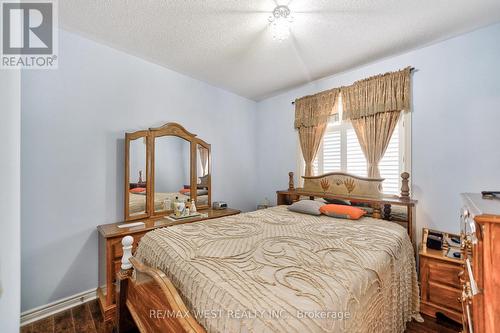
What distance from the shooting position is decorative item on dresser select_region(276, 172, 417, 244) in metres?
2.15

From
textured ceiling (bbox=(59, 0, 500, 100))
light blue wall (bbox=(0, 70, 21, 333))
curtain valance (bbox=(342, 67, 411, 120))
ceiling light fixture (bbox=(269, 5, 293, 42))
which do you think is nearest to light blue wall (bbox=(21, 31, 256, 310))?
textured ceiling (bbox=(59, 0, 500, 100))

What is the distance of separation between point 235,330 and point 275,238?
2.82 ft

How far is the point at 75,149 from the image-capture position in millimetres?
2121

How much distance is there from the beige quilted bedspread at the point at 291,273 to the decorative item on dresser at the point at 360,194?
38 centimetres

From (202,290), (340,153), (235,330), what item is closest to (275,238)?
(202,290)

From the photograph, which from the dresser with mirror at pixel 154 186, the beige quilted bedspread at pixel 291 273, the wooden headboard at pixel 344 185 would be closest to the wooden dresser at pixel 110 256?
the dresser with mirror at pixel 154 186

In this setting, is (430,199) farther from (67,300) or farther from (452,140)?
(67,300)

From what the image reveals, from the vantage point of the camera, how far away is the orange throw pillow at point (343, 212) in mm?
2130

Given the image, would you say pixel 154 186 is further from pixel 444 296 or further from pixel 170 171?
pixel 444 296

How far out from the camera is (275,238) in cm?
157

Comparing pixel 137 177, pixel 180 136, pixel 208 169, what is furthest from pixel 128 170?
pixel 208 169

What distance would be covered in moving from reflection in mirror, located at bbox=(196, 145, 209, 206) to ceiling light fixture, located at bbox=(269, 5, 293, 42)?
1.83 metres

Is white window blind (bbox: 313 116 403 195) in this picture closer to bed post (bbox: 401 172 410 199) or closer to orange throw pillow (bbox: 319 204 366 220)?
bed post (bbox: 401 172 410 199)

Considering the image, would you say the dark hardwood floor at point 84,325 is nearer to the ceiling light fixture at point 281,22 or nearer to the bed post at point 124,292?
the bed post at point 124,292
